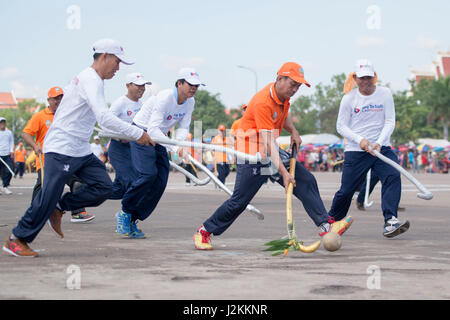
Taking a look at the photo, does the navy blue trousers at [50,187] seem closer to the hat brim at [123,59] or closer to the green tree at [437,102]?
the hat brim at [123,59]

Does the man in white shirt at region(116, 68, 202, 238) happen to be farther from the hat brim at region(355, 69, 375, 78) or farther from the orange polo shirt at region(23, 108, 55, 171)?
the orange polo shirt at region(23, 108, 55, 171)

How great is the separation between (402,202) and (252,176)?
335 inches

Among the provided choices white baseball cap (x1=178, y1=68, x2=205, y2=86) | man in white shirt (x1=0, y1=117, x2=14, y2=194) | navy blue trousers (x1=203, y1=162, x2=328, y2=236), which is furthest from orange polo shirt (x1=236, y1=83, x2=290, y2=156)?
man in white shirt (x1=0, y1=117, x2=14, y2=194)

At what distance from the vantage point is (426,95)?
211ft

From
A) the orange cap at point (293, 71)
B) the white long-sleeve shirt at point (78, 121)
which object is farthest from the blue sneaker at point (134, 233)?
the orange cap at point (293, 71)

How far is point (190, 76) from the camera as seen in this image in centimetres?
747

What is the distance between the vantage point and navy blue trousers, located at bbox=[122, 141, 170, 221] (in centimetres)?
765

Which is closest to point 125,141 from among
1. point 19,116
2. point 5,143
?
point 5,143

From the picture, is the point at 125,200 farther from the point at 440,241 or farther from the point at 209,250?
the point at 440,241

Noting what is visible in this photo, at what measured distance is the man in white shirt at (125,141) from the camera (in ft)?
30.1

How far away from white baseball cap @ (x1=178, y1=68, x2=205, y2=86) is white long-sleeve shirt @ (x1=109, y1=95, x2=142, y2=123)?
1952 millimetres

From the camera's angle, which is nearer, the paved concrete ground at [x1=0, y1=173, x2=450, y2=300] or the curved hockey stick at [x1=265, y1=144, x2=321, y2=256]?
the paved concrete ground at [x1=0, y1=173, x2=450, y2=300]
